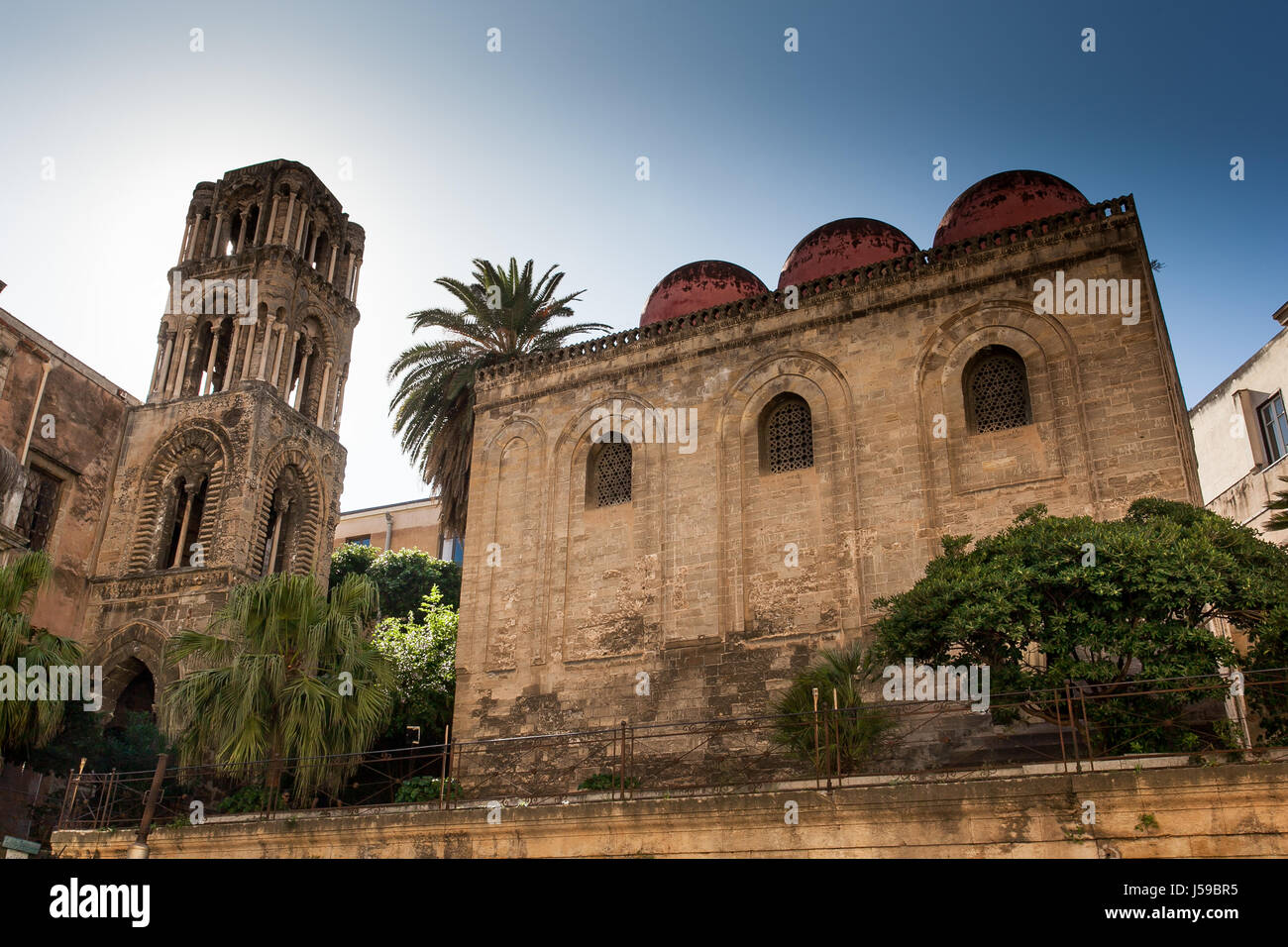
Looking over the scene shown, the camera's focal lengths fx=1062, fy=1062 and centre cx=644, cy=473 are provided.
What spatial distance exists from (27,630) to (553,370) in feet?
35.3

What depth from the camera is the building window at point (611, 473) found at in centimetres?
2070

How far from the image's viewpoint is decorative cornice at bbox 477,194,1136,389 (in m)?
17.8

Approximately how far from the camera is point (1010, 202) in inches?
755

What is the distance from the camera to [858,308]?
19297 millimetres

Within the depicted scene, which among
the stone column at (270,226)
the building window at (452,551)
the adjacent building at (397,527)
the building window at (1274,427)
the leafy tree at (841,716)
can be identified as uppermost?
the stone column at (270,226)

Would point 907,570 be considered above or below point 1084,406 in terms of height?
below

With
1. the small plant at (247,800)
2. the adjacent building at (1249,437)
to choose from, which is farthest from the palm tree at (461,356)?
the adjacent building at (1249,437)

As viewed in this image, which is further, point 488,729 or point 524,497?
point 524,497

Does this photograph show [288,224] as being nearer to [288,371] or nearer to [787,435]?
[288,371]

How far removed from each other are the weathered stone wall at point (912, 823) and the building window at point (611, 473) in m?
8.83

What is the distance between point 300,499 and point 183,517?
10.5 ft

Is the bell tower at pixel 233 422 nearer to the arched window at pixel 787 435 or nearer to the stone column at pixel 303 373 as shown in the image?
the stone column at pixel 303 373
